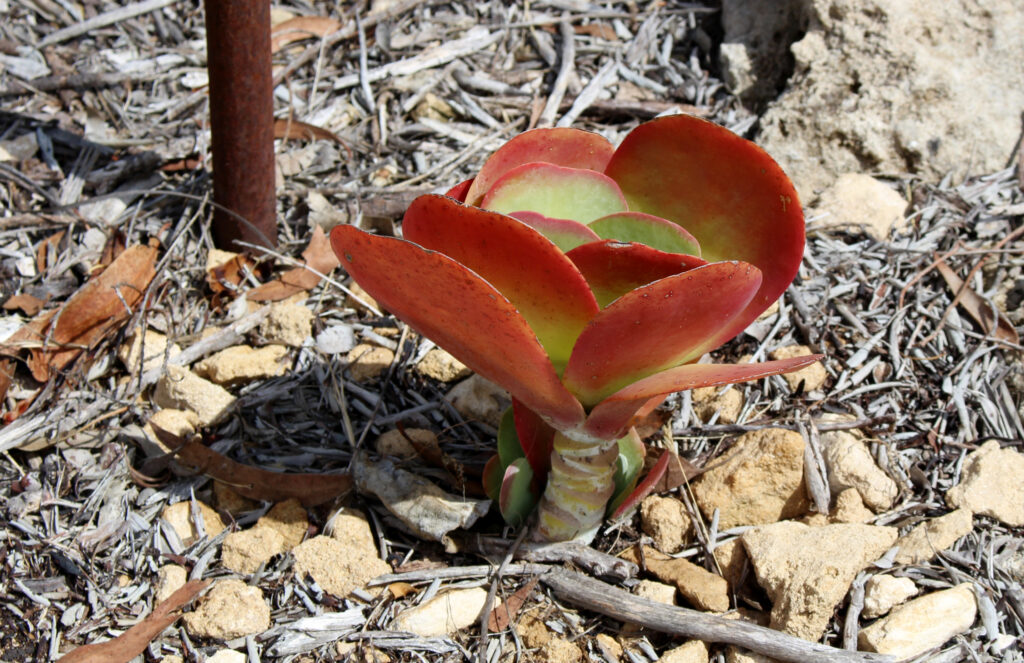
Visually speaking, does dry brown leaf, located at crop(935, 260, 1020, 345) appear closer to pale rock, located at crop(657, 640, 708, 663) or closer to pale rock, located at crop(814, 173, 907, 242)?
pale rock, located at crop(814, 173, 907, 242)

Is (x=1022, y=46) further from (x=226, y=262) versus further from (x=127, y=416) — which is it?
(x=127, y=416)

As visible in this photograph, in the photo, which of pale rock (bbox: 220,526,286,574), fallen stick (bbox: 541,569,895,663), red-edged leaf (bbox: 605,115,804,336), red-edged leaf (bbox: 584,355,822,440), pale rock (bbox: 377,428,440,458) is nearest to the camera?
red-edged leaf (bbox: 584,355,822,440)

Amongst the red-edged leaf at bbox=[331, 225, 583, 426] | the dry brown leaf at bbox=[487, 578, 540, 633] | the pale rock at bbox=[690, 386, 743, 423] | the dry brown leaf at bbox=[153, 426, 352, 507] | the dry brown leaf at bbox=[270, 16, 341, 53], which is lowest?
the dry brown leaf at bbox=[487, 578, 540, 633]

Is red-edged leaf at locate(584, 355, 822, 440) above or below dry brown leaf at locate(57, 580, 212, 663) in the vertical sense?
above

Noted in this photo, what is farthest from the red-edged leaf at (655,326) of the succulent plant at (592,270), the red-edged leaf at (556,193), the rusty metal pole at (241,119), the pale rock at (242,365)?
the rusty metal pole at (241,119)

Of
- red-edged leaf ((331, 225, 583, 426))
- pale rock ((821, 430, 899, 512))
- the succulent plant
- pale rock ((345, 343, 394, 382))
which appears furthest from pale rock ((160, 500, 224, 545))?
pale rock ((821, 430, 899, 512))
